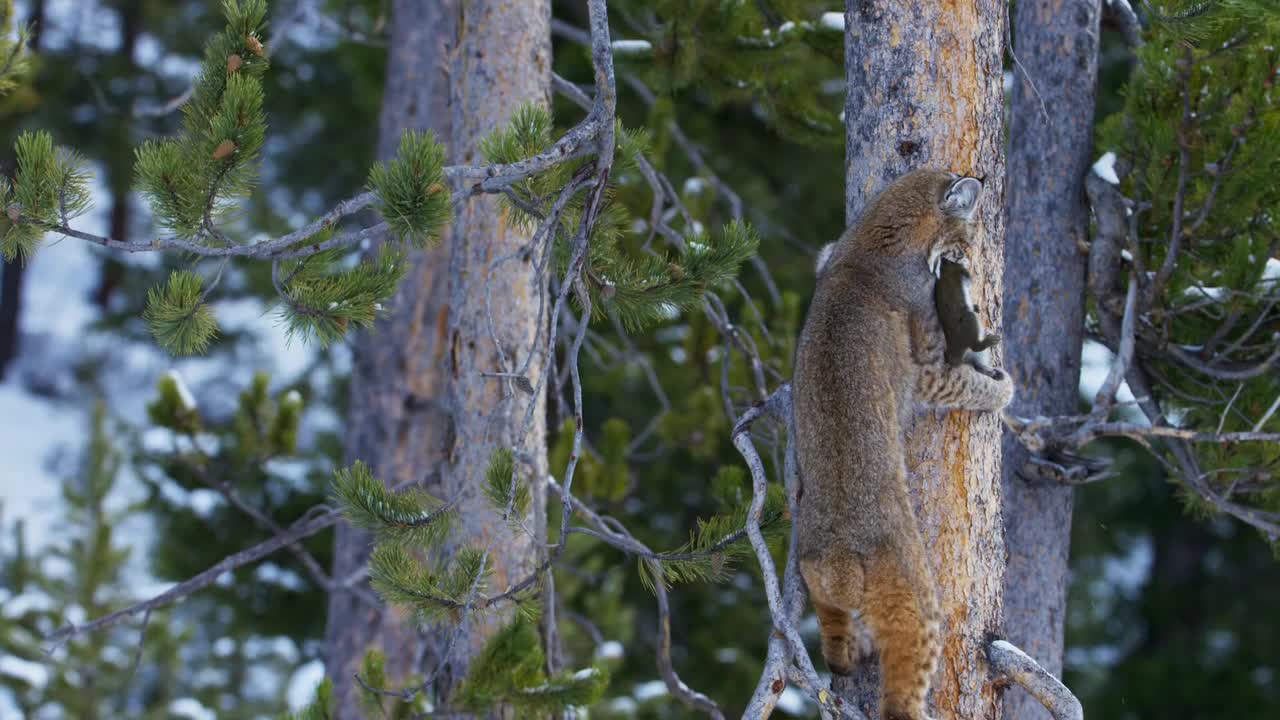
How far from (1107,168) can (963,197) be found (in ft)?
6.56

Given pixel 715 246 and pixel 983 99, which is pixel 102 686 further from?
pixel 983 99

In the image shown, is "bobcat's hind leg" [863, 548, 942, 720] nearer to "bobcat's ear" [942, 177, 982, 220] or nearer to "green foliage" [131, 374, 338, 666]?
"bobcat's ear" [942, 177, 982, 220]

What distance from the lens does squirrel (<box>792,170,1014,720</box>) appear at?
10.5 feet

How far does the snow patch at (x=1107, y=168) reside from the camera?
4.95 m

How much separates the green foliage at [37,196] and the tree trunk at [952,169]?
2162 millimetres

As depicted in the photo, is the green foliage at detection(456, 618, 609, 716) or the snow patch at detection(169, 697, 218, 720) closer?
the green foliage at detection(456, 618, 609, 716)

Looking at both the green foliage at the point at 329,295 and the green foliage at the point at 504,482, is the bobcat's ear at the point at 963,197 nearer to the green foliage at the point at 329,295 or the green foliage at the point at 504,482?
the green foliage at the point at 504,482

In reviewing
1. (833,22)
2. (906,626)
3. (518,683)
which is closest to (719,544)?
(906,626)

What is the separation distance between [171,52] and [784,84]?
434 inches

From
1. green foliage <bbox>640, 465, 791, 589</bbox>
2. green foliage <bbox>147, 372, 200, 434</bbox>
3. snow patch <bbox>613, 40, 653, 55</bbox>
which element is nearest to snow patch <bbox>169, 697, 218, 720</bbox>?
green foliage <bbox>147, 372, 200, 434</bbox>

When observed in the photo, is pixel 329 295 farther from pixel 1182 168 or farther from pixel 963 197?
pixel 1182 168

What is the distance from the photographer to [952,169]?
347cm

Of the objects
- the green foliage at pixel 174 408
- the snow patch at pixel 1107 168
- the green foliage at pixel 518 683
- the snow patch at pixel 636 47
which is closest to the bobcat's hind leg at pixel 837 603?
the green foliage at pixel 518 683

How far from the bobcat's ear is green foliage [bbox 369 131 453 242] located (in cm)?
137
